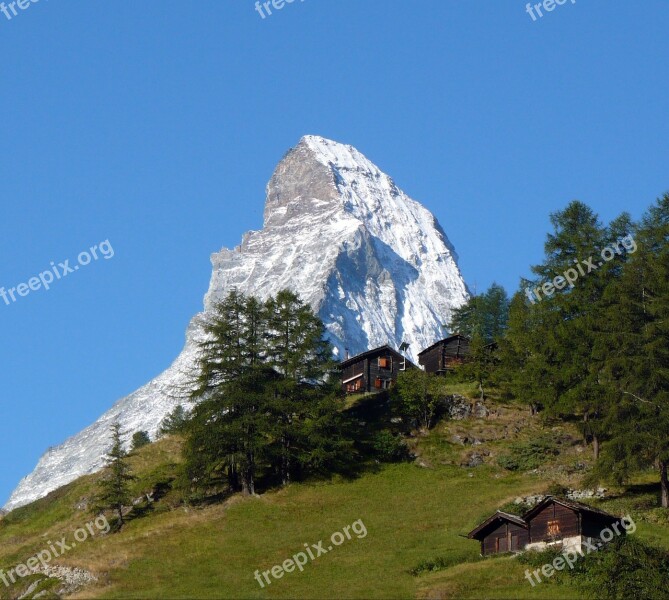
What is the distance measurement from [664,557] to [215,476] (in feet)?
115

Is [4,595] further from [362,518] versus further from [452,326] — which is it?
[452,326]

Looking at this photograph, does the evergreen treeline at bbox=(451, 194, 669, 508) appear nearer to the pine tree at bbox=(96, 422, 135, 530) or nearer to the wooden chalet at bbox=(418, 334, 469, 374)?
the wooden chalet at bbox=(418, 334, 469, 374)

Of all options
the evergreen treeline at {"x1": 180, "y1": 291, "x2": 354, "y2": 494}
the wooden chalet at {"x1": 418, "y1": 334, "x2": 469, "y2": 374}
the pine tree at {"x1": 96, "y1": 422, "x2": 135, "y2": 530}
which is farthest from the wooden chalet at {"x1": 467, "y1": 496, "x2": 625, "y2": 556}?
the wooden chalet at {"x1": 418, "y1": 334, "x2": 469, "y2": 374}

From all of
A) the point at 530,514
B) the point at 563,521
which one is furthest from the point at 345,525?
the point at 563,521

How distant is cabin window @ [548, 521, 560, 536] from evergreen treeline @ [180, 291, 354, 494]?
22.3 meters

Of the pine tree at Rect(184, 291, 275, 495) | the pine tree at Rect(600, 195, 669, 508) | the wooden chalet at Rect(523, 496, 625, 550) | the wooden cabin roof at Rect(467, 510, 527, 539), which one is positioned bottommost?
the wooden chalet at Rect(523, 496, 625, 550)

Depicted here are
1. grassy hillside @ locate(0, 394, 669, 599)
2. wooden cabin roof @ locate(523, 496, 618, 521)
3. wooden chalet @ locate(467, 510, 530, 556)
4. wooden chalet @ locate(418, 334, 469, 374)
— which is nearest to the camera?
grassy hillside @ locate(0, 394, 669, 599)

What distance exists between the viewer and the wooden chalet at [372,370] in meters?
107

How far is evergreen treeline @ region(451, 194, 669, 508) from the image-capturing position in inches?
2576

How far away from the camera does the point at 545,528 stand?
58.8m

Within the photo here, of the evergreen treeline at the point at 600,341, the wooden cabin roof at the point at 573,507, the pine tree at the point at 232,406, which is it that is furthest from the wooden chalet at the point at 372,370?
the wooden cabin roof at the point at 573,507

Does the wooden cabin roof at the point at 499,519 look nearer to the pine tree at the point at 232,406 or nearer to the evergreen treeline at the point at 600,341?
the evergreen treeline at the point at 600,341

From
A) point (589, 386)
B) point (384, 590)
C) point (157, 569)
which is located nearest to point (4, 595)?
point (157, 569)

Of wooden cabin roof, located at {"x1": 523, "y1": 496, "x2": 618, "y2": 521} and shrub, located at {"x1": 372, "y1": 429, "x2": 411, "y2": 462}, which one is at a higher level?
shrub, located at {"x1": 372, "y1": 429, "x2": 411, "y2": 462}
